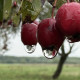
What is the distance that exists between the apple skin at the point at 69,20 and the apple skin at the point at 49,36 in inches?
2.0

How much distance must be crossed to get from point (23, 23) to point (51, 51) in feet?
0.88

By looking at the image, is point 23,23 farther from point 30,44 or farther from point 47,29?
point 47,29

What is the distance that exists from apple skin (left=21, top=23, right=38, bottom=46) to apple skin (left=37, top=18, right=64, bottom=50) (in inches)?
7.1

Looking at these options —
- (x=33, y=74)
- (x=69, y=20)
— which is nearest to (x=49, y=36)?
(x=69, y=20)

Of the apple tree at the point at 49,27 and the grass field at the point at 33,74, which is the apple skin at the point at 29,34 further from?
the grass field at the point at 33,74

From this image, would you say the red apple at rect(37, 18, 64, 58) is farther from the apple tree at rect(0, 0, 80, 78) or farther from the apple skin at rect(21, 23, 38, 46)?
the apple skin at rect(21, 23, 38, 46)

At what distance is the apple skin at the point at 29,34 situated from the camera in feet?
3.55

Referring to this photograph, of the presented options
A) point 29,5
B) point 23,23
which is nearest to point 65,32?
point 29,5

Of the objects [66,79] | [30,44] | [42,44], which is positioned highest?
[42,44]

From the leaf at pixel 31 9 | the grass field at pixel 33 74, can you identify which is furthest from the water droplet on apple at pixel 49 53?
the grass field at pixel 33 74

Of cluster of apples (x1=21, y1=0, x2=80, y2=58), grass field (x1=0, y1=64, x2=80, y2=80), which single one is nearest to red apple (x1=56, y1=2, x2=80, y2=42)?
cluster of apples (x1=21, y1=0, x2=80, y2=58)

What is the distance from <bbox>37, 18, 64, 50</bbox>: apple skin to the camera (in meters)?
0.86

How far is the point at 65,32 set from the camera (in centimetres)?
80

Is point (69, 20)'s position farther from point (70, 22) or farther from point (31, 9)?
point (31, 9)
